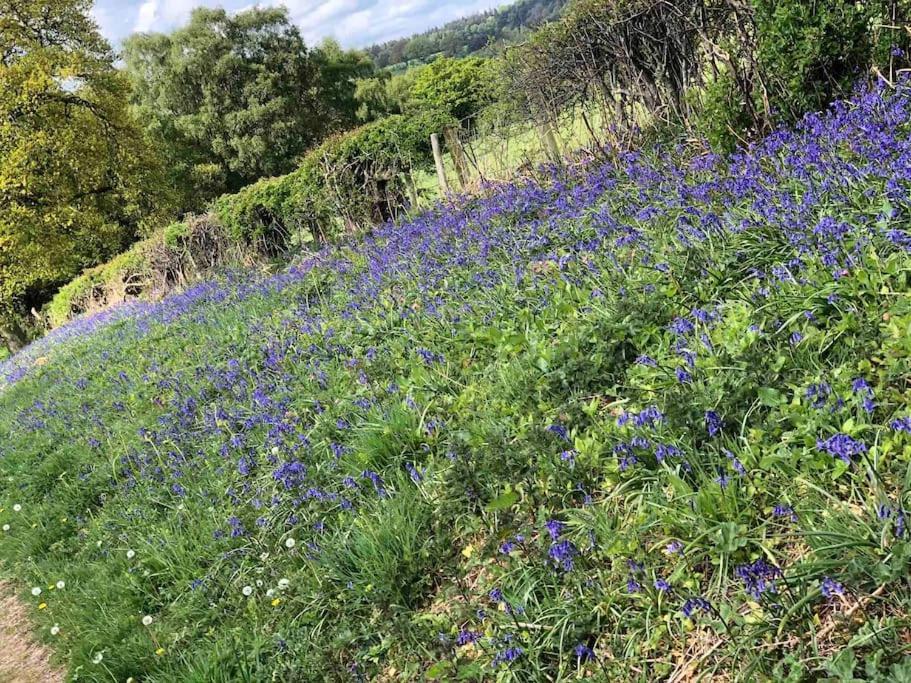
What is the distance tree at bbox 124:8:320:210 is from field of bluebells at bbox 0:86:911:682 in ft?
111

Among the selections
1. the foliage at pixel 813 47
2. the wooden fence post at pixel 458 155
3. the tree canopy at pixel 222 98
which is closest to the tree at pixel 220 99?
Answer: the tree canopy at pixel 222 98


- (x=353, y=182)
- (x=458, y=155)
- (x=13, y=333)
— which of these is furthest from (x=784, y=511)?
(x=13, y=333)

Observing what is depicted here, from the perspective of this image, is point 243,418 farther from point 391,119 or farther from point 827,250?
point 391,119

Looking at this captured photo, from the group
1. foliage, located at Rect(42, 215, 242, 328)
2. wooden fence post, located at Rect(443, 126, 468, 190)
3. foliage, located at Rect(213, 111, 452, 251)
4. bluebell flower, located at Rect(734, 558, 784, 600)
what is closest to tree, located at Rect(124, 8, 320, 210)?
foliage, located at Rect(42, 215, 242, 328)

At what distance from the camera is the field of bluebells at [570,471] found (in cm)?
213

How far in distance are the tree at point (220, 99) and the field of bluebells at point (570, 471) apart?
33808 mm

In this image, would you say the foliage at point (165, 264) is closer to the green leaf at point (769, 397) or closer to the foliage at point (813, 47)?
the foliage at point (813, 47)

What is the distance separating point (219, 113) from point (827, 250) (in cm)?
4024

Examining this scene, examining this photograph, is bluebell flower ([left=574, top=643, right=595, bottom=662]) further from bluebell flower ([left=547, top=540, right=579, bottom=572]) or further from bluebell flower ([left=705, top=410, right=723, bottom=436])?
A: bluebell flower ([left=705, top=410, right=723, bottom=436])

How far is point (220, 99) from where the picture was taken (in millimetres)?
38219

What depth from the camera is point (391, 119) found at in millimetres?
12258

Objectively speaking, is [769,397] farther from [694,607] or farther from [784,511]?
[694,607]

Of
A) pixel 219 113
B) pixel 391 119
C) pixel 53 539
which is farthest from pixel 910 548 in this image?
pixel 219 113

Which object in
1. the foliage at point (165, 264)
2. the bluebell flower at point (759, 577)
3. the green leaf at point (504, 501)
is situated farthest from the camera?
the foliage at point (165, 264)
